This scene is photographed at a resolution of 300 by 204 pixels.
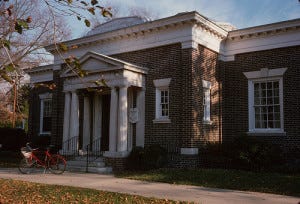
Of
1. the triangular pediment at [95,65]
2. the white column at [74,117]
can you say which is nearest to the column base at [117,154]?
the white column at [74,117]

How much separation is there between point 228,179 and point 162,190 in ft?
9.09

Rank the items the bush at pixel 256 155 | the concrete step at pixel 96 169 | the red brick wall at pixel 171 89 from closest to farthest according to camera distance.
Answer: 1. the bush at pixel 256 155
2. the concrete step at pixel 96 169
3. the red brick wall at pixel 171 89

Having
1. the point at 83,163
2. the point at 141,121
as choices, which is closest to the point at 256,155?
the point at 141,121

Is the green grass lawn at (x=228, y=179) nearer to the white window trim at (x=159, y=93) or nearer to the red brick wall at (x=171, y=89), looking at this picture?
the red brick wall at (x=171, y=89)

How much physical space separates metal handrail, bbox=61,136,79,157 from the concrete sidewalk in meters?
3.39

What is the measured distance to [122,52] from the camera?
59.0ft

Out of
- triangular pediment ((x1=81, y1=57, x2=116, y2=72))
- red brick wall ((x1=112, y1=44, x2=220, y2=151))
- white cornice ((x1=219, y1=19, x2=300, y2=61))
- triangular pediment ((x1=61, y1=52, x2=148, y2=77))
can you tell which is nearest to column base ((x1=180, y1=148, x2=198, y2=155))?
red brick wall ((x1=112, y1=44, x2=220, y2=151))

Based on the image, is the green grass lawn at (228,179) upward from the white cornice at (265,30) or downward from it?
downward

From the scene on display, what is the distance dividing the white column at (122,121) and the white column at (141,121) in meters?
1.13

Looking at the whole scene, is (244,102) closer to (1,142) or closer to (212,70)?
(212,70)

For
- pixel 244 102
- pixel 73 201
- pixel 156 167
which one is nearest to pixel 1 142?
pixel 156 167

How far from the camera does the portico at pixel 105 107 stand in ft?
51.3

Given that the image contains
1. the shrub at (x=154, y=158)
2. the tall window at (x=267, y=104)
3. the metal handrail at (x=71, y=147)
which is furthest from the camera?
the metal handrail at (x=71, y=147)

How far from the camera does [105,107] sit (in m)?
18.5
